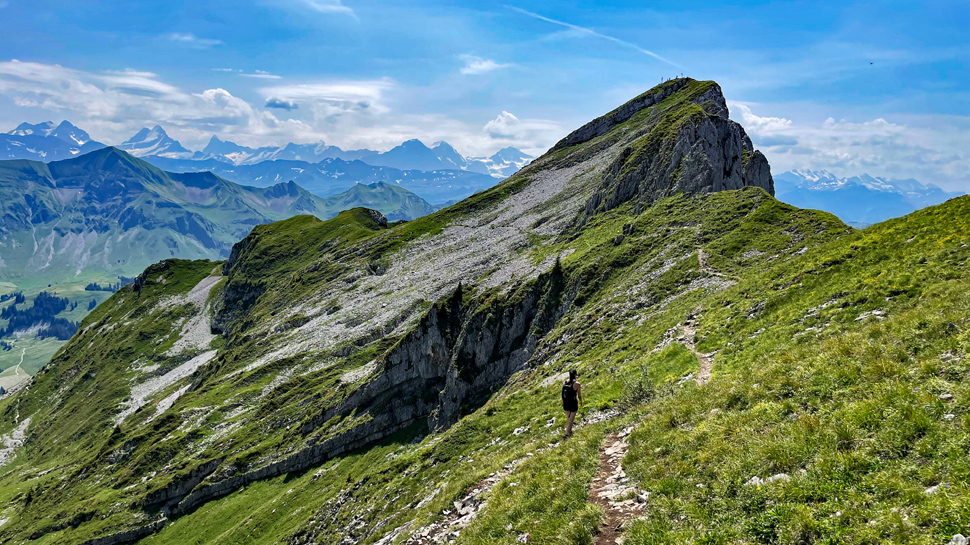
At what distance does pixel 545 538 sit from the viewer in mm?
13336

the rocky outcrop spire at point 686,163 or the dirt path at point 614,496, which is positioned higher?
the rocky outcrop spire at point 686,163

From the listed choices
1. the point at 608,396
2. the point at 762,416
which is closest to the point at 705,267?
the point at 608,396

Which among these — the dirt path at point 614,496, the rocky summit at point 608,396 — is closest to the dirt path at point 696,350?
the rocky summit at point 608,396

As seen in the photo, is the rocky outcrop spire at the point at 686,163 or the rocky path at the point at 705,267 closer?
the rocky path at the point at 705,267

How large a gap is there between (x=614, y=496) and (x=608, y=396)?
12.4 m

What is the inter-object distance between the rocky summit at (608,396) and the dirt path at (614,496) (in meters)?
0.09

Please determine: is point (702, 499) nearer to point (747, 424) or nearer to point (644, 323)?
point (747, 424)

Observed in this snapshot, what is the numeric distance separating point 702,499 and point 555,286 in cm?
4905

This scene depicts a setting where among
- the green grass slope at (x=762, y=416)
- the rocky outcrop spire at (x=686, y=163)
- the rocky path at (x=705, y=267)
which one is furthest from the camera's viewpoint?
the rocky outcrop spire at (x=686, y=163)

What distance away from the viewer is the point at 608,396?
26156 mm

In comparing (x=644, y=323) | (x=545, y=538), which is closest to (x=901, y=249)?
(x=644, y=323)

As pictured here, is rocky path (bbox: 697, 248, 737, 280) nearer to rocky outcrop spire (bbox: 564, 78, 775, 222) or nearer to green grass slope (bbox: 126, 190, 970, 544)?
green grass slope (bbox: 126, 190, 970, 544)

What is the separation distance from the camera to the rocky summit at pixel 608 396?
38.2 ft

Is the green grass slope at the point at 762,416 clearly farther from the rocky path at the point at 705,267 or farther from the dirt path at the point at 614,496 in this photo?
the rocky path at the point at 705,267
